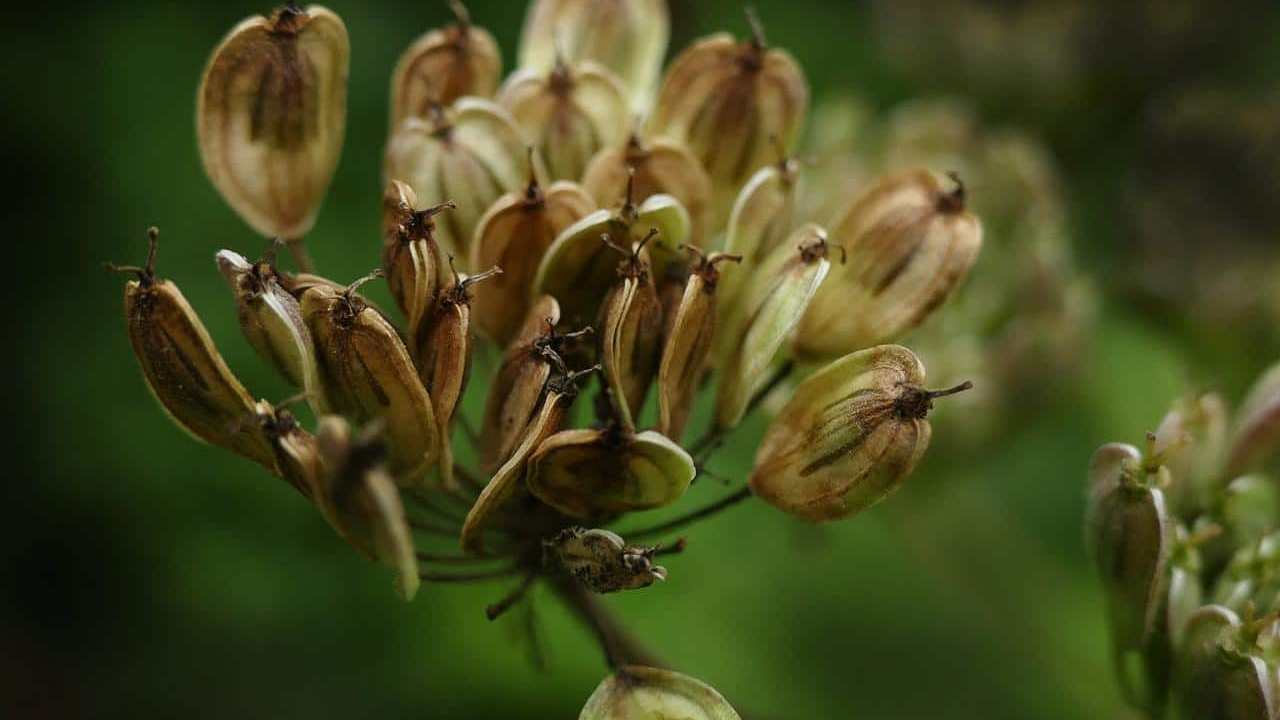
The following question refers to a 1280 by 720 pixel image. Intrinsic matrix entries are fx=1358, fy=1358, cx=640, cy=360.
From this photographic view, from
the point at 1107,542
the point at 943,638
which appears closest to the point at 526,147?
the point at 1107,542

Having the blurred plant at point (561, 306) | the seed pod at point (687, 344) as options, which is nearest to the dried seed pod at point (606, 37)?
the blurred plant at point (561, 306)

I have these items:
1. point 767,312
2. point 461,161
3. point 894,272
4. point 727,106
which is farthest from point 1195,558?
point 461,161

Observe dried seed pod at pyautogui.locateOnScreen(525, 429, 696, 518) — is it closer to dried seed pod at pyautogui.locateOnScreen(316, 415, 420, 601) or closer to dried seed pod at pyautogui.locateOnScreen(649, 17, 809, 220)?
dried seed pod at pyautogui.locateOnScreen(316, 415, 420, 601)

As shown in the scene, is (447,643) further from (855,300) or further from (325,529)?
(855,300)

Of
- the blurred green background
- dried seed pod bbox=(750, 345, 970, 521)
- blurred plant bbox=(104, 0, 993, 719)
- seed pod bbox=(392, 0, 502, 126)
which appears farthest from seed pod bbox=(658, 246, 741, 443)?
the blurred green background

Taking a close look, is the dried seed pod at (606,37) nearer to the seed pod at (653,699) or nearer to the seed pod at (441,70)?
the seed pod at (441,70)

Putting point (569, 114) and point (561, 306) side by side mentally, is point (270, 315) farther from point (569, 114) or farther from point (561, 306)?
point (569, 114)
